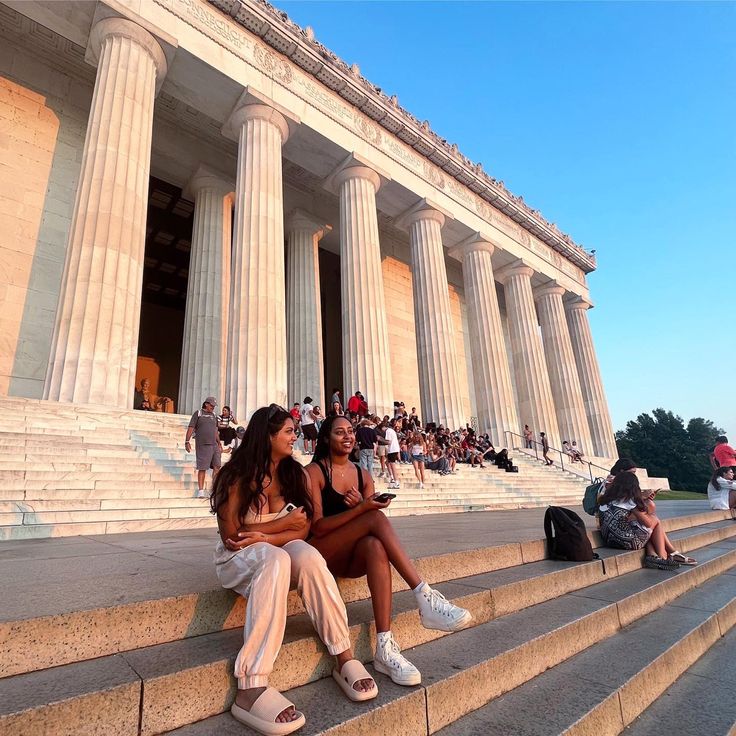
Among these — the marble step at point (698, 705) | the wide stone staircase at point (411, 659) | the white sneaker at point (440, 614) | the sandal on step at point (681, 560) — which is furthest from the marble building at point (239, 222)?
the marble step at point (698, 705)

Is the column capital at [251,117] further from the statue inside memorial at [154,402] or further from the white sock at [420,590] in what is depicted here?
the white sock at [420,590]

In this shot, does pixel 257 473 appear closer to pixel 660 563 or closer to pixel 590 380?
pixel 660 563

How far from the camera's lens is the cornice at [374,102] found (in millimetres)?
15781

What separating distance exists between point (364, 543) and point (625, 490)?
14.7 feet

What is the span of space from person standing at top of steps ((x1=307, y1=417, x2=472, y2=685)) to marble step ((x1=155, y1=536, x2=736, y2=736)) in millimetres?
156

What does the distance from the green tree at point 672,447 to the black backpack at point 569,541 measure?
2341 inches

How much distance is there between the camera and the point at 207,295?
17.4 m

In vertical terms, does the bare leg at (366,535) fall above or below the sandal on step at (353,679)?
above

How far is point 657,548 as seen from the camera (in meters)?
5.62

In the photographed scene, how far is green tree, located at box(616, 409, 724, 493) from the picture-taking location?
2202 inches

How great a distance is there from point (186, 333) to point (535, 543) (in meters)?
15.5

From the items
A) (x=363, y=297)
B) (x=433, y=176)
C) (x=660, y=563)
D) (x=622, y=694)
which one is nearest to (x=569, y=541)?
(x=660, y=563)

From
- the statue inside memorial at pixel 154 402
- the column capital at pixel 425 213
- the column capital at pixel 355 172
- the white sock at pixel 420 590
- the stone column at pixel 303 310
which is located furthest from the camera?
the statue inside memorial at pixel 154 402

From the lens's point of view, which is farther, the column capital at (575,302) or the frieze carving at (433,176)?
the column capital at (575,302)
